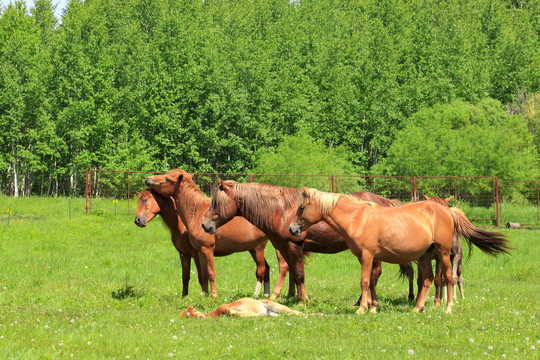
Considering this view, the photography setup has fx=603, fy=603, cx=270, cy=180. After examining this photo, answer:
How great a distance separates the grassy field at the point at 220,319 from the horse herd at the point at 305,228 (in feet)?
2.33

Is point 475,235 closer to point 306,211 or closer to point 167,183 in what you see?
point 306,211

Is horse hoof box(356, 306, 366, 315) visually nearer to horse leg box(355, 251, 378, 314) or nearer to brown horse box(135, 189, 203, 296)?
horse leg box(355, 251, 378, 314)

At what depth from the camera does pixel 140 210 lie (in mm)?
11789

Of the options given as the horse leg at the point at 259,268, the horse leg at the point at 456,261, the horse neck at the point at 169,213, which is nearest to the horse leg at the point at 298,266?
the horse leg at the point at 259,268

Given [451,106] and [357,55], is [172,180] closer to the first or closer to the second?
[451,106]

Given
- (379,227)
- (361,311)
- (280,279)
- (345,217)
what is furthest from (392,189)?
(361,311)

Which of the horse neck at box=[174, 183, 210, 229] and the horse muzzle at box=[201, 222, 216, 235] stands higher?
the horse neck at box=[174, 183, 210, 229]

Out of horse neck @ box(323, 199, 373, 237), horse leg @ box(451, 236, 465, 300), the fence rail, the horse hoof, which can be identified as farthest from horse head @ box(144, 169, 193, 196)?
the fence rail

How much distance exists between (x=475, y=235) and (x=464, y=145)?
39.5 m

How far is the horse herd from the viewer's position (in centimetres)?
968

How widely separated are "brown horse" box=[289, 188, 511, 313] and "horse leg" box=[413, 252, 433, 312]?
17 mm

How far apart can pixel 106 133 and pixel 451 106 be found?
A: 31599mm

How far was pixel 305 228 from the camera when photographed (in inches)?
382

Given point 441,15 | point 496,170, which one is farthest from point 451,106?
point 441,15
